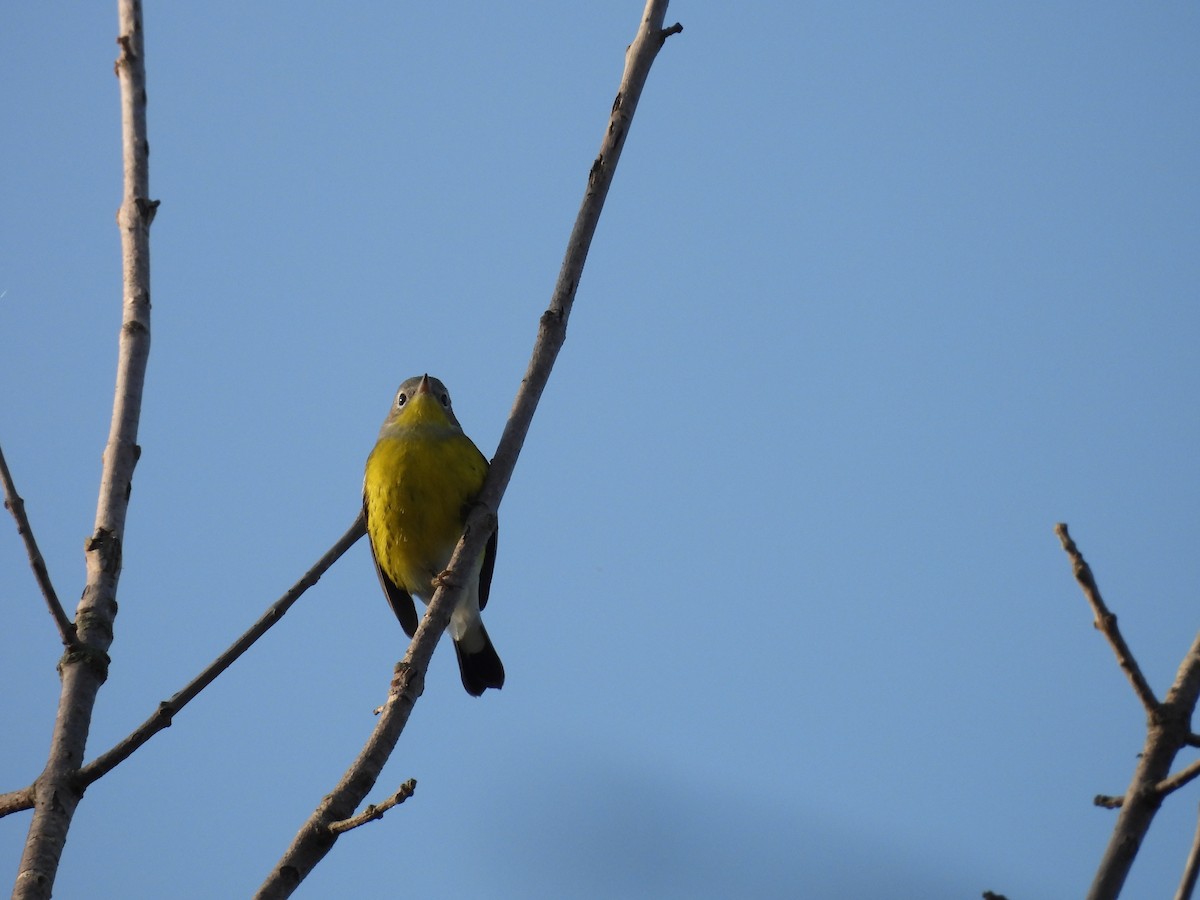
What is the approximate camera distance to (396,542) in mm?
6020

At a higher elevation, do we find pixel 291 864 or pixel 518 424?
pixel 518 424

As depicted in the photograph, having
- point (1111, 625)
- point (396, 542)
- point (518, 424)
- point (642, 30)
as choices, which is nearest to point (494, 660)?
point (396, 542)

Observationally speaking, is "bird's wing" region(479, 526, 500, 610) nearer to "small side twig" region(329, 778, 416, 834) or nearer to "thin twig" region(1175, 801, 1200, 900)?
"small side twig" region(329, 778, 416, 834)

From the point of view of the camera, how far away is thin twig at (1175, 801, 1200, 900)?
1.91 meters

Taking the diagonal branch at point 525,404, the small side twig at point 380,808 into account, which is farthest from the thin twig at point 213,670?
the small side twig at point 380,808

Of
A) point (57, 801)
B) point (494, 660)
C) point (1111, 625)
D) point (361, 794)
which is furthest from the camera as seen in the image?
point (494, 660)

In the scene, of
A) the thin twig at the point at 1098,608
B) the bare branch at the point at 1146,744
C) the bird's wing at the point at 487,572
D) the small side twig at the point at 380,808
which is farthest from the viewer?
the bird's wing at the point at 487,572

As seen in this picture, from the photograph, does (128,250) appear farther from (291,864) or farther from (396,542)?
(396,542)

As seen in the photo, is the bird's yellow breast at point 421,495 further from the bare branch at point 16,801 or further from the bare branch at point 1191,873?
the bare branch at point 1191,873

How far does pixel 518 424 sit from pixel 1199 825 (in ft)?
6.89

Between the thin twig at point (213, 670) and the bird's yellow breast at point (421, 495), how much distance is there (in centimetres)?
173

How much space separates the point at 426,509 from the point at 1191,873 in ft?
13.9

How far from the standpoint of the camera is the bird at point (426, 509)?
575 centimetres

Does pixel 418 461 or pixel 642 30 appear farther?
pixel 418 461
